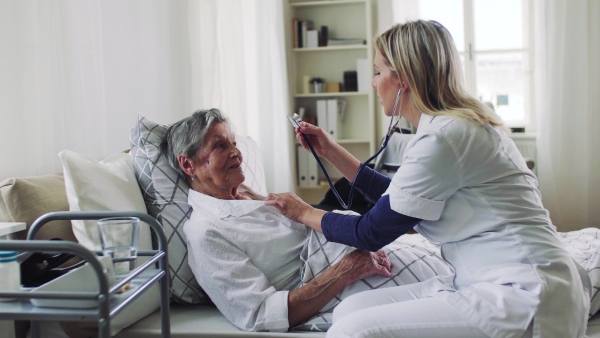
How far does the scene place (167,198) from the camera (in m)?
1.90

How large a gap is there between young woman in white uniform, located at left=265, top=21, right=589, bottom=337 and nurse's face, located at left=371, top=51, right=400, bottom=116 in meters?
0.02

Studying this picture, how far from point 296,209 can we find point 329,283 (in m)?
0.24

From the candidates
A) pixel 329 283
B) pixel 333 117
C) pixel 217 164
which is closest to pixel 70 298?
pixel 329 283

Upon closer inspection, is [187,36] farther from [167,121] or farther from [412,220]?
[412,220]

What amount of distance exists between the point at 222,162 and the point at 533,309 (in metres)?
0.98

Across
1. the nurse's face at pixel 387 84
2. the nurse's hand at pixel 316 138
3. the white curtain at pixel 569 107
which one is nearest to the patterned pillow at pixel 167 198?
the nurse's hand at pixel 316 138

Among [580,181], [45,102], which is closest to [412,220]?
[45,102]

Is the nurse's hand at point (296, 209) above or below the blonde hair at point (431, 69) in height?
below

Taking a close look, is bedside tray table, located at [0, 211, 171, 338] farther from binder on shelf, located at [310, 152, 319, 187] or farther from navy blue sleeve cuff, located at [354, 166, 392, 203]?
binder on shelf, located at [310, 152, 319, 187]

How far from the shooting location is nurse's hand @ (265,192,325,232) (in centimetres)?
168

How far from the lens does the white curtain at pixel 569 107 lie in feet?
13.3

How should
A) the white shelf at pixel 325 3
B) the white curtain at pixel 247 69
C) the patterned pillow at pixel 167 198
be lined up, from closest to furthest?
the patterned pillow at pixel 167 198 < the white curtain at pixel 247 69 < the white shelf at pixel 325 3

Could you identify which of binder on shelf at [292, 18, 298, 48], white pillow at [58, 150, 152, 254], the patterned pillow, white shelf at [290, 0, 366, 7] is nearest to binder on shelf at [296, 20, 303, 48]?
binder on shelf at [292, 18, 298, 48]

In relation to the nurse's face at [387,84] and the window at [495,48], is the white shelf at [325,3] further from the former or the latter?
the nurse's face at [387,84]
